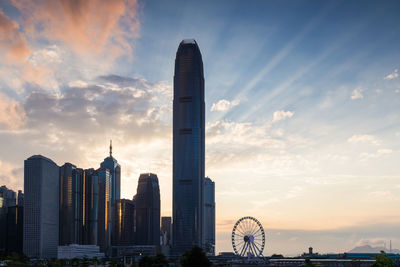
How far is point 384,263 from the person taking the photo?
524 feet

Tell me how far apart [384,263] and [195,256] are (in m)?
57.3

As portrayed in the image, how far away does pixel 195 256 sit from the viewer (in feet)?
553
